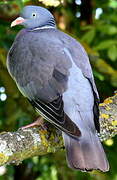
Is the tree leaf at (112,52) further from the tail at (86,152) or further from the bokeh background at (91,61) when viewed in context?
the tail at (86,152)

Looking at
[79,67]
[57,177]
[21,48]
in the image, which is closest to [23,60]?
[21,48]

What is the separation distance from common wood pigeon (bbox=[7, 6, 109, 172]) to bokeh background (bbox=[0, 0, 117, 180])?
0.61 meters

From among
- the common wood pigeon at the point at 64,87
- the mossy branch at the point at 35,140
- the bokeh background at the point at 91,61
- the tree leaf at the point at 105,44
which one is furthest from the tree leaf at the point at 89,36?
the mossy branch at the point at 35,140

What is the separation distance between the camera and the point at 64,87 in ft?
10.2

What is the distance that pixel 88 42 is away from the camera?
14.5 ft

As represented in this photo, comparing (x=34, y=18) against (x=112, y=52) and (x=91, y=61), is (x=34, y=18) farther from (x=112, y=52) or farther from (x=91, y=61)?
(x=112, y=52)

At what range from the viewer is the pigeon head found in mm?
3723

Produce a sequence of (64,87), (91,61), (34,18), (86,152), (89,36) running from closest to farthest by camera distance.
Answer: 1. (86,152)
2. (64,87)
3. (34,18)
4. (91,61)
5. (89,36)

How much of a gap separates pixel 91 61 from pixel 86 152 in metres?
1.45

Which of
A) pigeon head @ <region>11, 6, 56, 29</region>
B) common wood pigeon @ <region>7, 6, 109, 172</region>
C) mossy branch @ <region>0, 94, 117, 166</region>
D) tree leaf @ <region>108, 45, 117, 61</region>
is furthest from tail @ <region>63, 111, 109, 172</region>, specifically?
tree leaf @ <region>108, 45, 117, 61</region>

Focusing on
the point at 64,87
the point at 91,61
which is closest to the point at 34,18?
the point at 91,61

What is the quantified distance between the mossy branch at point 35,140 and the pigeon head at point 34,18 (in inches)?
30.3

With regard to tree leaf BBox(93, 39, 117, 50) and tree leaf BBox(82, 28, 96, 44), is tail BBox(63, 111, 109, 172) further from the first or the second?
tree leaf BBox(82, 28, 96, 44)

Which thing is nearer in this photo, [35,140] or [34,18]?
[35,140]
